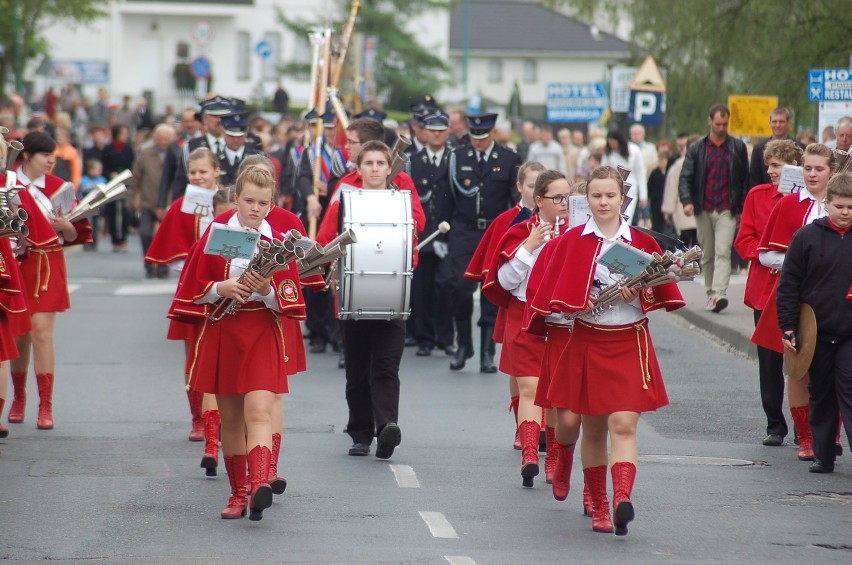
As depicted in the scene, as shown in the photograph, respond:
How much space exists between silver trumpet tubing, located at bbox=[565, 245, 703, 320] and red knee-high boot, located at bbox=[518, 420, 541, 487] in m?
1.64

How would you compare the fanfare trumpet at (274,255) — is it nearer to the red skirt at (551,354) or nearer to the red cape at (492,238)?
the red skirt at (551,354)

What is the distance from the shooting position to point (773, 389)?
36.4 feet

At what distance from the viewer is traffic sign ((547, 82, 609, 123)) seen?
32906 mm

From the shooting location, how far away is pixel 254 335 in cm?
805

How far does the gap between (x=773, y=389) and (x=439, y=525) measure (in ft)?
12.2

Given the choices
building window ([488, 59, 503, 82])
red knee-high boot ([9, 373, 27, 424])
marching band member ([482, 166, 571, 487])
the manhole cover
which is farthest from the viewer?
building window ([488, 59, 503, 82])

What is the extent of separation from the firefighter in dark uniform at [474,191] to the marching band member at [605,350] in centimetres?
655

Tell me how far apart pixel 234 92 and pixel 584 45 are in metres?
25.1

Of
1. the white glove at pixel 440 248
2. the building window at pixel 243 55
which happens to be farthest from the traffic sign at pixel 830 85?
the building window at pixel 243 55

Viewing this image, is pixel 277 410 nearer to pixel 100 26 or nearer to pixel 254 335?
pixel 254 335

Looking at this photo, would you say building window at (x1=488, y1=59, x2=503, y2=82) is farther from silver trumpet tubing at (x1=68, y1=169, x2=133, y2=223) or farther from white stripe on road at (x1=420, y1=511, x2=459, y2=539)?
white stripe on road at (x1=420, y1=511, x2=459, y2=539)

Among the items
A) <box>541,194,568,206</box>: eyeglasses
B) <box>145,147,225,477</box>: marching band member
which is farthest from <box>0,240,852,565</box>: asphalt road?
<box>541,194,568,206</box>: eyeglasses

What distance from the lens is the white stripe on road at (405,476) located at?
9.31 meters

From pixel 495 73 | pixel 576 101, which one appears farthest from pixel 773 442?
pixel 495 73
